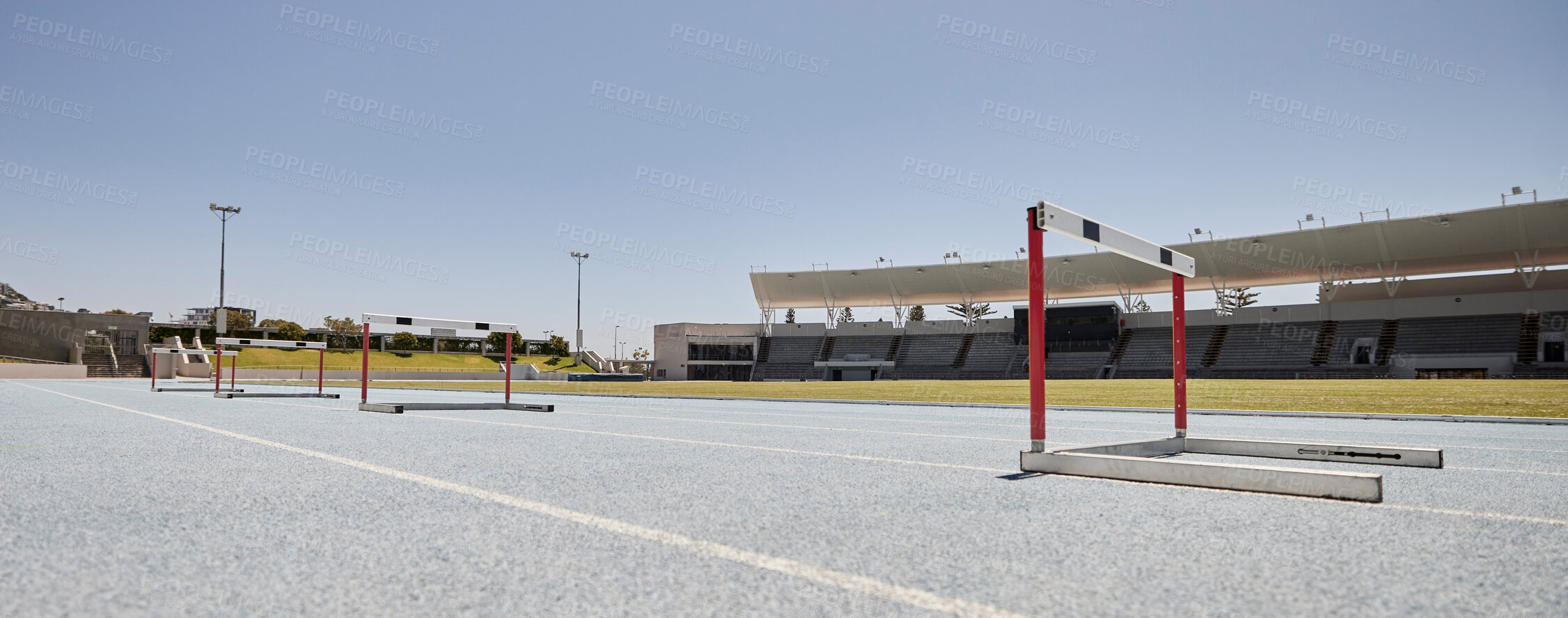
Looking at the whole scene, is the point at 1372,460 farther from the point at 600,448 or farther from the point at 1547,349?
the point at 1547,349

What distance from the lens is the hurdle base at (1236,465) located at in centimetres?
386

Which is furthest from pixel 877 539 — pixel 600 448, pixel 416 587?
pixel 600 448

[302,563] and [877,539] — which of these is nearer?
[302,563]

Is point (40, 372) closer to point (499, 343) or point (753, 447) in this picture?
point (499, 343)

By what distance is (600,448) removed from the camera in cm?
637

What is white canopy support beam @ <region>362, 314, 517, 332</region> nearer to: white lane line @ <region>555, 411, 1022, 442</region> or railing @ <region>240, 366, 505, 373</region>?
white lane line @ <region>555, 411, 1022, 442</region>

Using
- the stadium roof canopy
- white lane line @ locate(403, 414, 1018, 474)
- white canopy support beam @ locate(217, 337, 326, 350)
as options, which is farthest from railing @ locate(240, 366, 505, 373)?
white lane line @ locate(403, 414, 1018, 474)

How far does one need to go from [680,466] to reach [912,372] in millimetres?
53458

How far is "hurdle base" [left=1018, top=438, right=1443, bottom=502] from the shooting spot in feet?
12.7

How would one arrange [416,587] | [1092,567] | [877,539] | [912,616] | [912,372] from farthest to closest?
[912,372], [877,539], [1092,567], [416,587], [912,616]

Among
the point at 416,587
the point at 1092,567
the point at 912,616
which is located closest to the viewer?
the point at 912,616

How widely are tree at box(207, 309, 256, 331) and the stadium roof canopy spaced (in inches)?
1990

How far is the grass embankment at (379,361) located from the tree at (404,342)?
10.7 feet

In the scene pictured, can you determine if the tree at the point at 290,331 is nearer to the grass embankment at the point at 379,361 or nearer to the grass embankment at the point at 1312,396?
the grass embankment at the point at 379,361
